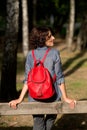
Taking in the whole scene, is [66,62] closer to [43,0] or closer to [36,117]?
[36,117]

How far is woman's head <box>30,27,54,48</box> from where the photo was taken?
5070 mm

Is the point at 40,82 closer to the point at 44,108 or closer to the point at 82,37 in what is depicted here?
the point at 44,108

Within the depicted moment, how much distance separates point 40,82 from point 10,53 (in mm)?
4707

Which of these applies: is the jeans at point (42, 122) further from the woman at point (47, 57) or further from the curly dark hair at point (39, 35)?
the curly dark hair at point (39, 35)

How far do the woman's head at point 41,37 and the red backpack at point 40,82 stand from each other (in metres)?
0.26

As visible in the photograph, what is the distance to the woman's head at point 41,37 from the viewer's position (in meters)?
5.07

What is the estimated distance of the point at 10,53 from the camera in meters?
9.52

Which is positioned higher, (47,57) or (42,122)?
(47,57)

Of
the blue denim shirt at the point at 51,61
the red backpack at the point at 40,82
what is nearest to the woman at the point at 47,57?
the blue denim shirt at the point at 51,61

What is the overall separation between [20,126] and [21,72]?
26.1 feet

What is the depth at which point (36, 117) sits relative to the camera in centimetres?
536

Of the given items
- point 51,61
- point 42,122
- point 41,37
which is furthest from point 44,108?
point 41,37

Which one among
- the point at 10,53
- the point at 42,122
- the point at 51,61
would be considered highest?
the point at 51,61

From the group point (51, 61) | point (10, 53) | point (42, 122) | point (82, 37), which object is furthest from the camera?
point (82, 37)
